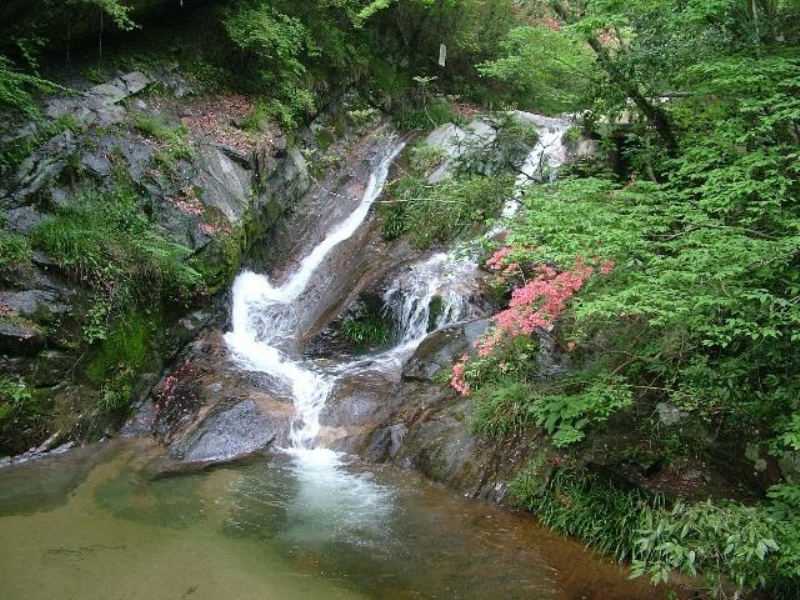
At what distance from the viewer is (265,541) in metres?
5.78

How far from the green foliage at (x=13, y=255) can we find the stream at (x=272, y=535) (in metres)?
2.51

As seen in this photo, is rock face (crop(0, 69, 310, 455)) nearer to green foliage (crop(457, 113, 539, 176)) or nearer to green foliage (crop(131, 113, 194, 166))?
green foliage (crop(131, 113, 194, 166))

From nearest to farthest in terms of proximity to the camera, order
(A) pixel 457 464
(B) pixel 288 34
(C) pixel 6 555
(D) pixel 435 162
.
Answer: (C) pixel 6 555 < (A) pixel 457 464 < (B) pixel 288 34 < (D) pixel 435 162

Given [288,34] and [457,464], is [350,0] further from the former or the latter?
[457,464]

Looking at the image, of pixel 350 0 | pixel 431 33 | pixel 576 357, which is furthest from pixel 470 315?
pixel 431 33

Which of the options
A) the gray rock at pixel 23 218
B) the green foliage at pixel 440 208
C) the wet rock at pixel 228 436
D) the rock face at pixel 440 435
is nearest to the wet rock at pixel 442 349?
the rock face at pixel 440 435

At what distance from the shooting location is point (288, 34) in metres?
13.8

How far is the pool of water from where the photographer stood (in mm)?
4949

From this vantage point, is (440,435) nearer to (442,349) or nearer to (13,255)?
(442,349)

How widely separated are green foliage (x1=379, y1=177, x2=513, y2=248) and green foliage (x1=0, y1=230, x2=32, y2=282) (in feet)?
16.9

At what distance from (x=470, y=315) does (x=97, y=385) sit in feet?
19.3

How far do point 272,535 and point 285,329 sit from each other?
238 inches

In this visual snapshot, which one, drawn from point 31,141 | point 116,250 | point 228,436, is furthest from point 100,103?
point 228,436

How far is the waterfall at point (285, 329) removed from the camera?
919cm
